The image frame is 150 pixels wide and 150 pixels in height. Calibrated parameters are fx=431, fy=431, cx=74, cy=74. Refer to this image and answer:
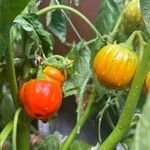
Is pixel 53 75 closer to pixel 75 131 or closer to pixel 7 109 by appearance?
pixel 75 131

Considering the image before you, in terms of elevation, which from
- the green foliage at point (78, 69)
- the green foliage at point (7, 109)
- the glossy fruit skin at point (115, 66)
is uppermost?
the glossy fruit skin at point (115, 66)

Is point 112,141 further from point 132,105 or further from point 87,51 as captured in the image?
point 87,51

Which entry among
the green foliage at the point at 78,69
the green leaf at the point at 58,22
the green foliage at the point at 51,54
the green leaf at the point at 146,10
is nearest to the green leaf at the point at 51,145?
the green foliage at the point at 51,54

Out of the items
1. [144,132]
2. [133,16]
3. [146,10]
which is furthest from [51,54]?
[144,132]

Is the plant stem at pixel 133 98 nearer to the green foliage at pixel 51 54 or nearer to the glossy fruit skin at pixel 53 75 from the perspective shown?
the green foliage at pixel 51 54

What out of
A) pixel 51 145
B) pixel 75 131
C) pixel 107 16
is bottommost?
pixel 51 145

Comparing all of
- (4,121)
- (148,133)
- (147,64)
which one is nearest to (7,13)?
(147,64)
